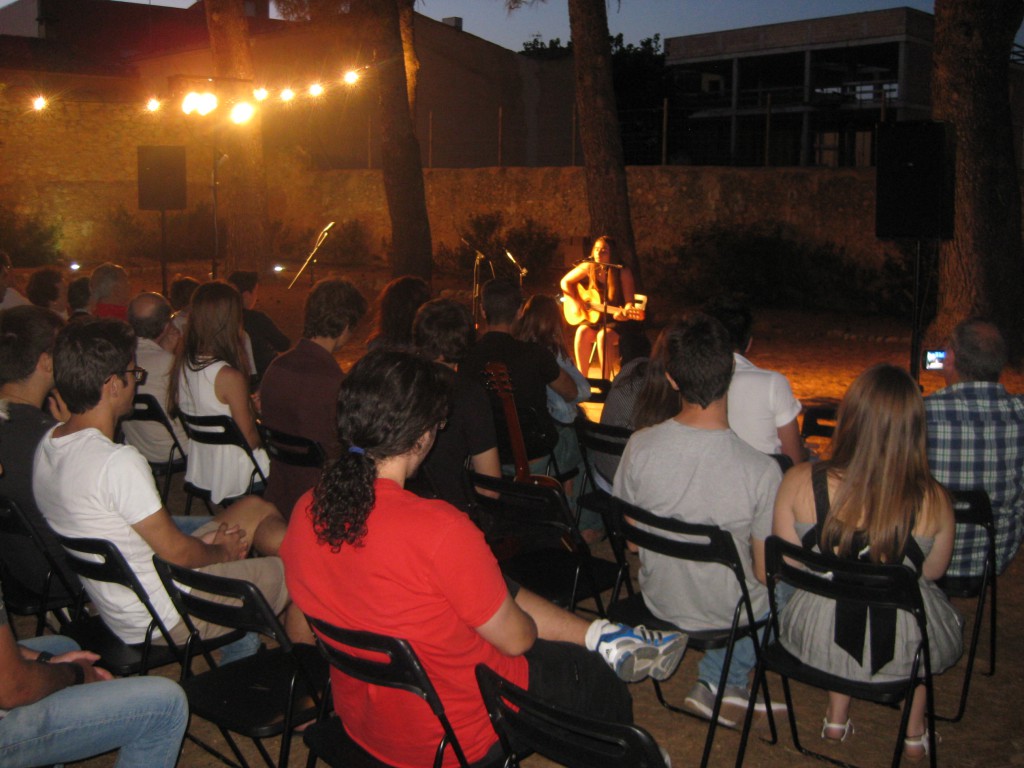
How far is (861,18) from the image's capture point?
2430 centimetres

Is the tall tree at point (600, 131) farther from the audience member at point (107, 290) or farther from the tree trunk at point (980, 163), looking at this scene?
the audience member at point (107, 290)

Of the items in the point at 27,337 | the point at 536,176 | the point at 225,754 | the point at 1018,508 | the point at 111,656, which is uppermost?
the point at 536,176

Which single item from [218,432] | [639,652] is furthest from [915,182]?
[639,652]

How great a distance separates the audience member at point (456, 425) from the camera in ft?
12.3

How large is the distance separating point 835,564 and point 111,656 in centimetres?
200

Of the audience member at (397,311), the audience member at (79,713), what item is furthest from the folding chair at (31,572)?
the audience member at (397,311)

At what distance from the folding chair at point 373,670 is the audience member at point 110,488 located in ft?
2.54

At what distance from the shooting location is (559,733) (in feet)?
6.23

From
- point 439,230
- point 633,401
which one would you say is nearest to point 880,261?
point 439,230

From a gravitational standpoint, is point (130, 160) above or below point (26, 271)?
above

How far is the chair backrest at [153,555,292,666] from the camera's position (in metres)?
2.42

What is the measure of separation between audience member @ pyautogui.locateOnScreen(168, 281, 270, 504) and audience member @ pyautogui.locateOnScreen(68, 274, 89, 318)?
214 cm

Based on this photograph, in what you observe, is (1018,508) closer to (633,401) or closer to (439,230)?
(633,401)

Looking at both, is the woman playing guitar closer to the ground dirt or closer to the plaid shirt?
the ground dirt
